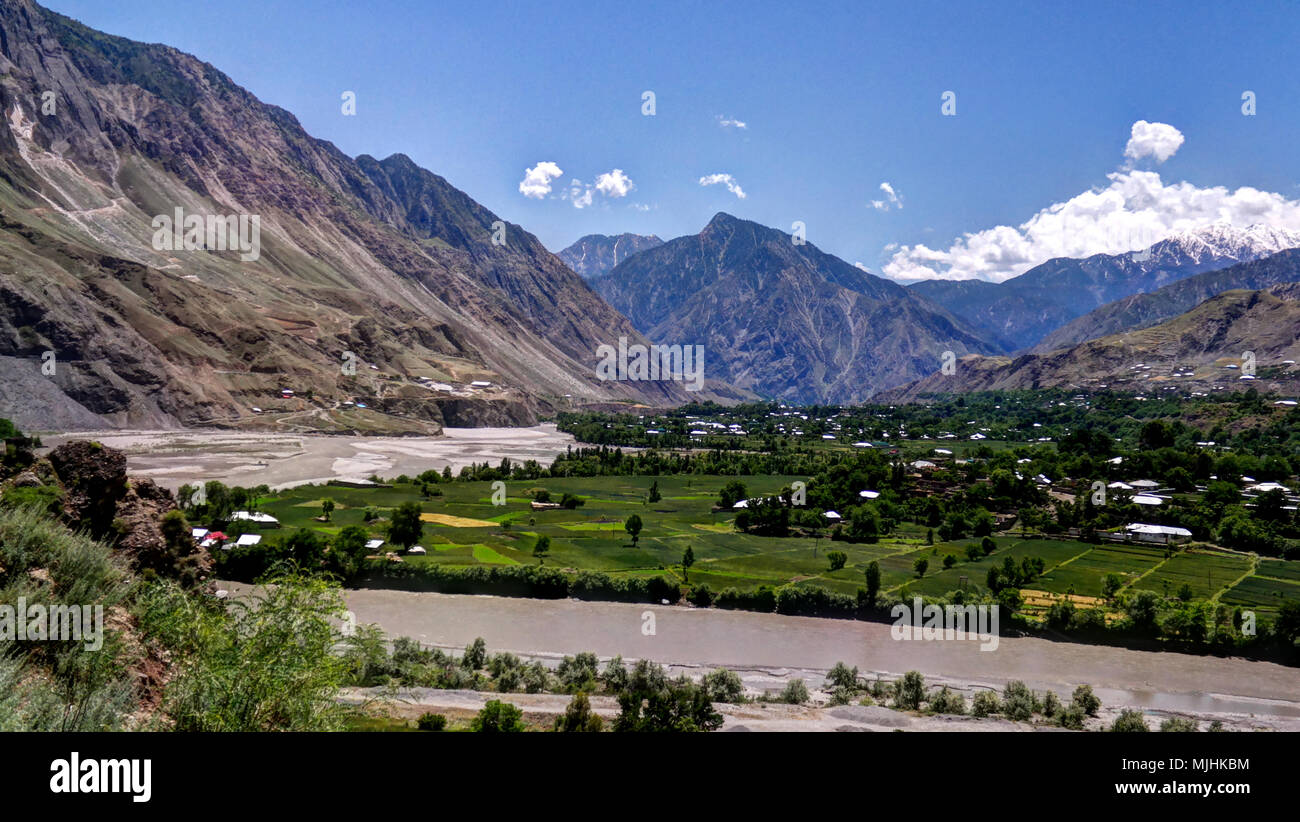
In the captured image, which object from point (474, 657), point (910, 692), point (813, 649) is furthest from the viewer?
point (813, 649)

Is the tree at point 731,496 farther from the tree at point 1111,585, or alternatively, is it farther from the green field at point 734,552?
the tree at point 1111,585

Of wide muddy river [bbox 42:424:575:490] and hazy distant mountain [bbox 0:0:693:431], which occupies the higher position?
hazy distant mountain [bbox 0:0:693:431]

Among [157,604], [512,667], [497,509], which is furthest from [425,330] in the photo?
[157,604]

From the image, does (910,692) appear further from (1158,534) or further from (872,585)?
(1158,534)

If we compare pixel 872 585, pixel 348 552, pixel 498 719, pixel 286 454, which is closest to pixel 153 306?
pixel 286 454

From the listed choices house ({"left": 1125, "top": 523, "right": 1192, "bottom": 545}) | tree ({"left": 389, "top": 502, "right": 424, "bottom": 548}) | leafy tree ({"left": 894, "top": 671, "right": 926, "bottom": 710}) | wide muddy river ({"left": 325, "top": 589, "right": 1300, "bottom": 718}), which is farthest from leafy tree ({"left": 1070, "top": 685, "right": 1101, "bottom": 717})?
tree ({"left": 389, "top": 502, "right": 424, "bottom": 548})

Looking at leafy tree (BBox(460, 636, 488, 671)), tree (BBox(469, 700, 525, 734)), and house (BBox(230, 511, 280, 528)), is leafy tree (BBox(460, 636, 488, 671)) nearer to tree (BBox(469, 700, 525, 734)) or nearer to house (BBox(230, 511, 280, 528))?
tree (BBox(469, 700, 525, 734))
